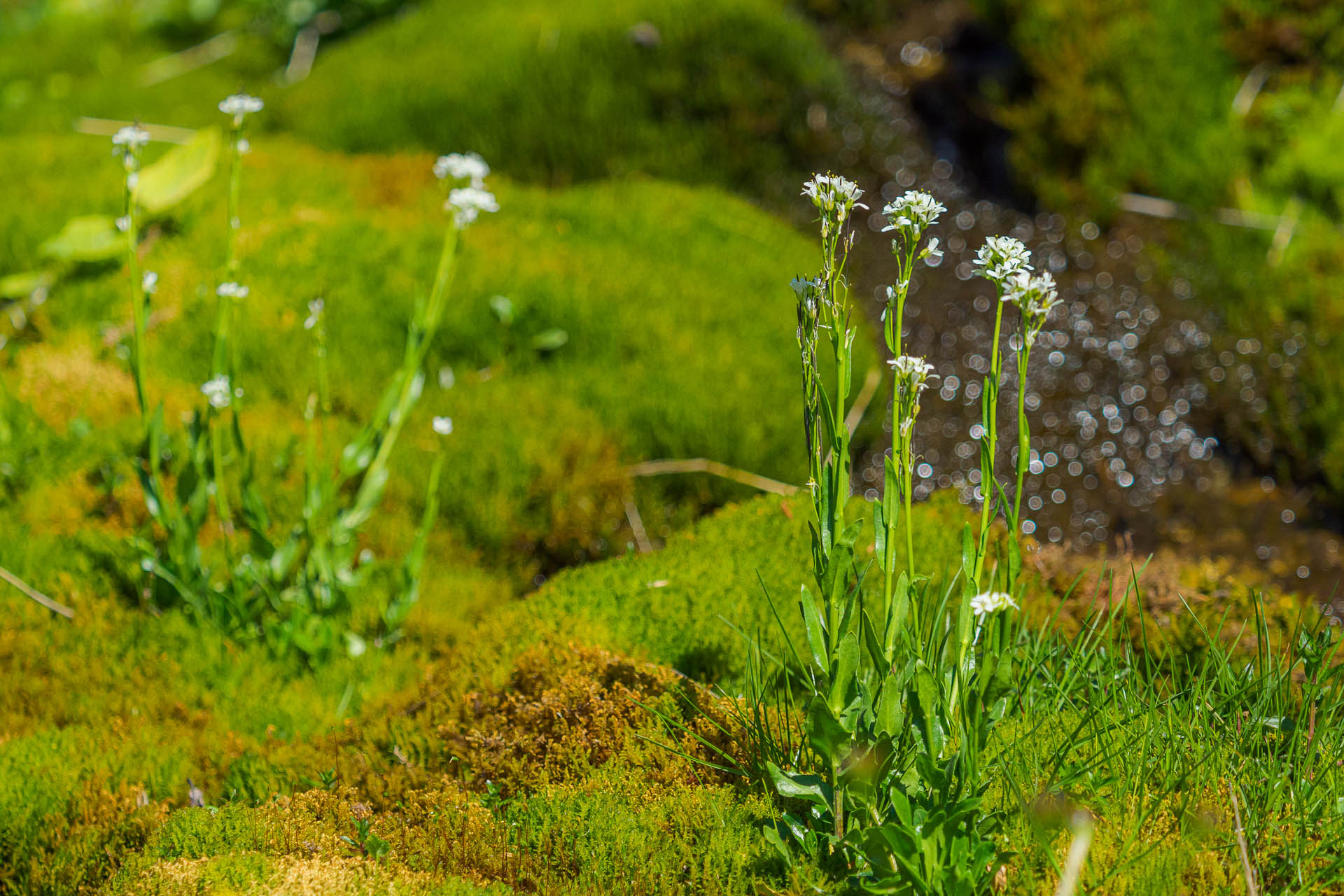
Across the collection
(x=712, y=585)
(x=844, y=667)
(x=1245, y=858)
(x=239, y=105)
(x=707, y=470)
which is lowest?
(x=707, y=470)

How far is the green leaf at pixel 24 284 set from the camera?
5.45 meters

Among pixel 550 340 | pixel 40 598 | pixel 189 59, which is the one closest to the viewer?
pixel 40 598

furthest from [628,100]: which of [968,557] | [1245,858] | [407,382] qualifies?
[1245,858]

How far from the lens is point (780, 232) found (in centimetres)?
650

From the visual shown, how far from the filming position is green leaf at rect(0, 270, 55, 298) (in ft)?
17.9

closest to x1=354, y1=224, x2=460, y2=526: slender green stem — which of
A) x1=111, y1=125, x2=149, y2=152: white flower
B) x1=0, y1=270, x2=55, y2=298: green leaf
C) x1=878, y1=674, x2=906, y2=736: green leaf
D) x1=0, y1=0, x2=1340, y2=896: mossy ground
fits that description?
x1=0, y1=0, x2=1340, y2=896: mossy ground

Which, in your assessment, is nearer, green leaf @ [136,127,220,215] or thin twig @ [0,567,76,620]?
thin twig @ [0,567,76,620]

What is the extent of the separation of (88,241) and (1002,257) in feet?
16.7

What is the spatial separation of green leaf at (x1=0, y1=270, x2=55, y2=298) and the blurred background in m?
0.01

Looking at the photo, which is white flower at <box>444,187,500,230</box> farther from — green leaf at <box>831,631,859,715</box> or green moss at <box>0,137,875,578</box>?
green leaf at <box>831,631,859,715</box>

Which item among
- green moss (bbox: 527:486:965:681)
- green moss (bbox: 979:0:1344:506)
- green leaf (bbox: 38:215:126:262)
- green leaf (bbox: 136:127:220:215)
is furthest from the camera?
green moss (bbox: 979:0:1344:506)

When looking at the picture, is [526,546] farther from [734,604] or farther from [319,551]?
[734,604]

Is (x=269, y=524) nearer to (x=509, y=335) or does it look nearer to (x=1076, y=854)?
(x=509, y=335)

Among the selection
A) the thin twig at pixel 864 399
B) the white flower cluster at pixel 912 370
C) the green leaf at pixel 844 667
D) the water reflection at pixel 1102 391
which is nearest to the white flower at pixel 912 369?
the white flower cluster at pixel 912 370
